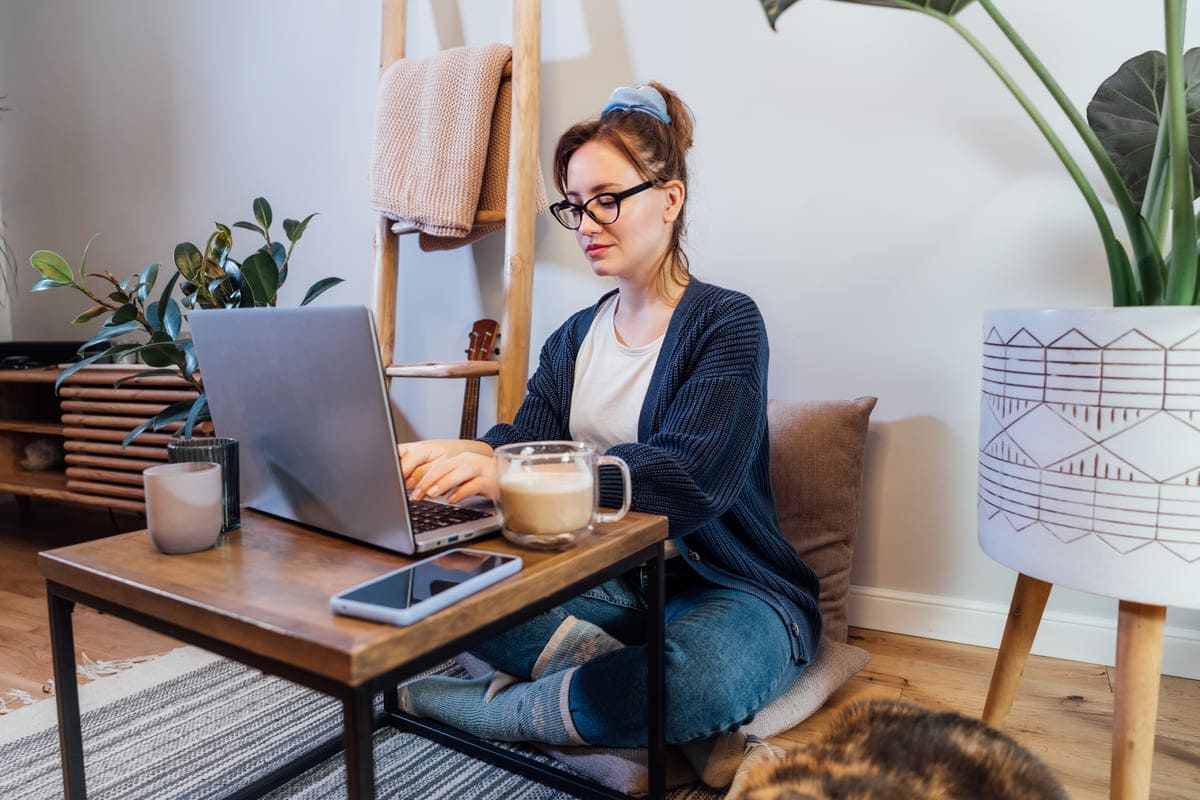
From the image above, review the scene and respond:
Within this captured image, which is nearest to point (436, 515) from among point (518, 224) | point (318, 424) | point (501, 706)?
point (318, 424)

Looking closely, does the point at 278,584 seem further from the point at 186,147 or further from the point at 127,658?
the point at 186,147

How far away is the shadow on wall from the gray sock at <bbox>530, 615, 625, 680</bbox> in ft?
2.13

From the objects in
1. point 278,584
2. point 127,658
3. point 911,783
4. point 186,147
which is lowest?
point 127,658

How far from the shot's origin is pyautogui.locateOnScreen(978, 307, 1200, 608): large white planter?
2.60 ft

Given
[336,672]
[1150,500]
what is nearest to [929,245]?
[1150,500]

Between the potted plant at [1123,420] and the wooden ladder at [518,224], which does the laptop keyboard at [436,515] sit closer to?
the potted plant at [1123,420]

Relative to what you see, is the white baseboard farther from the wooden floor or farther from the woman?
the woman

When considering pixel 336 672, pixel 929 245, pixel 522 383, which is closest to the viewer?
pixel 336 672

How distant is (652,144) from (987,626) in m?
1.02

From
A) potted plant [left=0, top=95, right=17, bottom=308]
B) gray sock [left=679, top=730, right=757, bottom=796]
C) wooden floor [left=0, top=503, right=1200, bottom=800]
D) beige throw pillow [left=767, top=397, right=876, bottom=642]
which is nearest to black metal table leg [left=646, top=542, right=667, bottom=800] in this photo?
gray sock [left=679, top=730, right=757, bottom=796]

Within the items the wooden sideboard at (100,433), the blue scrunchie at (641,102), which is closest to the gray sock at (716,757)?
the blue scrunchie at (641,102)

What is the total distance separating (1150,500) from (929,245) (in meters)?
0.71

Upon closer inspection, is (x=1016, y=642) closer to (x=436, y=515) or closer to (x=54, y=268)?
(x=436, y=515)

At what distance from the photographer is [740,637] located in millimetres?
1010
